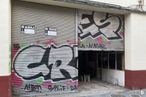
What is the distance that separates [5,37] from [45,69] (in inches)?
101

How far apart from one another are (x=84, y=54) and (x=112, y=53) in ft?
9.89

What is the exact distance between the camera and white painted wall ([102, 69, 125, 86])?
16.0 metres

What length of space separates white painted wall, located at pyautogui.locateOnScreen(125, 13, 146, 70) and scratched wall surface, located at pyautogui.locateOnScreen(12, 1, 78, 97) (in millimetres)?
3147

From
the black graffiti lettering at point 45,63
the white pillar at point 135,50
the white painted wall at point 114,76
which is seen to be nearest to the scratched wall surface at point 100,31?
the white pillar at point 135,50

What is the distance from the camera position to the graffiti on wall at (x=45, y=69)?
1239 centimetres

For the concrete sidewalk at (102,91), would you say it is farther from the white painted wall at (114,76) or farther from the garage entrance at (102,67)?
the garage entrance at (102,67)

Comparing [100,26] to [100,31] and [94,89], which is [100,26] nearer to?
[100,31]

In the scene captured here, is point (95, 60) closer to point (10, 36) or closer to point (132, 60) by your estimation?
point (132, 60)

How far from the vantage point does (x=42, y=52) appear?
1303 centimetres

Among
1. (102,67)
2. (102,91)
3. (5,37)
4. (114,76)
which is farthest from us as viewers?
(102,67)

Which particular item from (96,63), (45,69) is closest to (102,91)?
(45,69)

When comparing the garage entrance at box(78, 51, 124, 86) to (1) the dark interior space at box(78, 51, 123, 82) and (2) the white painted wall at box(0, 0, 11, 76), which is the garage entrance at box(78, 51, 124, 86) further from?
(2) the white painted wall at box(0, 0, 11, 76)

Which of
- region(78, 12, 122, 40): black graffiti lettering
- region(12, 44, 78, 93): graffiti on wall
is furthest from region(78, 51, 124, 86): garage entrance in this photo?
region(12, 44, 78, 93): graffiti on wall

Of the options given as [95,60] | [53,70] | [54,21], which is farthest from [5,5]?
[95,60]
